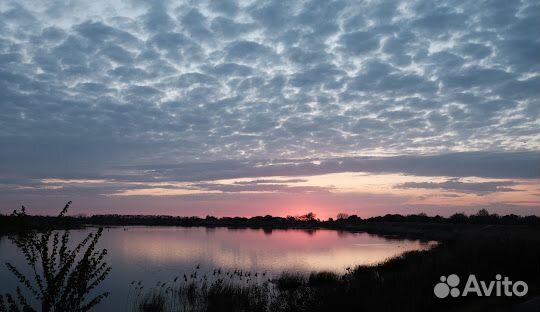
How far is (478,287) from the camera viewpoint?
541 inches

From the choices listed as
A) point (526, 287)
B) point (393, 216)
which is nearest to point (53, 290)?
point (526, 287)

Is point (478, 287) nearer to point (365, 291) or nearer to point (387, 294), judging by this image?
point (387, 294)

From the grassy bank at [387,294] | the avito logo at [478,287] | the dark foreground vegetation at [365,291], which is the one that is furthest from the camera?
the grassy bank at [387,294]

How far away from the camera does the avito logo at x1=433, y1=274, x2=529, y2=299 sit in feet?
41.2

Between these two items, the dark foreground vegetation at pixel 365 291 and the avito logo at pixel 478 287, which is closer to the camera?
the dark foreground vegetation at pixel 365 291

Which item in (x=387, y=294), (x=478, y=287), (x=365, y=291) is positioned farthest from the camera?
(x=365, y=291)

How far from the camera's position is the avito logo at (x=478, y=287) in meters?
12.6

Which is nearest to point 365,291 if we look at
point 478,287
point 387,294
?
point 387,294

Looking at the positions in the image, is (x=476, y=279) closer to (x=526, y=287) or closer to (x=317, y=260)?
(x=526, y=287)

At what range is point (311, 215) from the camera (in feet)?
623

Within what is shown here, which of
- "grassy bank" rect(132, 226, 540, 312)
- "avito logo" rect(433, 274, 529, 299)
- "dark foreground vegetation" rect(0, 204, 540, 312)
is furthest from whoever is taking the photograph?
"grassy bank" rect(132, 226, 540, 312)

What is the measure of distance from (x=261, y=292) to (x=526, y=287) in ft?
42.2

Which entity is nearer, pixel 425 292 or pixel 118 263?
pixel 425 292

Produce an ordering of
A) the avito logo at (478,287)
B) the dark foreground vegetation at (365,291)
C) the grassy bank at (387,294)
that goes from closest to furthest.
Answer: the dark foreground vegetation at (365,291), the avito logo at (478,287), the grassy bank at (387,294)
